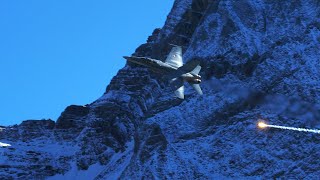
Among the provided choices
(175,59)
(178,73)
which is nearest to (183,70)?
(178,73)

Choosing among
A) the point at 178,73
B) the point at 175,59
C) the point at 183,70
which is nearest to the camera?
the point at 183,70

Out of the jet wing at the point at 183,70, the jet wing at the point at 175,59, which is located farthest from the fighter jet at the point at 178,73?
the jet wing at the point at 175,59

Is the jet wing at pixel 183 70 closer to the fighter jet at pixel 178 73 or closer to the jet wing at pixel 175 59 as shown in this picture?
the fighter jet at pixel 178 73

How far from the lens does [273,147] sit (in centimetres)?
18162

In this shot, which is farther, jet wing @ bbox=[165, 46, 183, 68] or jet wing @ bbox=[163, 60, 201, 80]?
jet wing @ bbox=[165, 46, 183, 68]

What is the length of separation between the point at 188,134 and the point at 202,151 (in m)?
8.82

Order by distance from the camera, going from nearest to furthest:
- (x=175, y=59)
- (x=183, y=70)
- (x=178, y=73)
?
1. (x=183, y=70)
2. (x=178, y=73)
3. (x=175, y=59)

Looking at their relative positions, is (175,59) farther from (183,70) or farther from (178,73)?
(183,70)

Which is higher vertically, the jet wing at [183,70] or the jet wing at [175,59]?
the jet wing at [175,59]

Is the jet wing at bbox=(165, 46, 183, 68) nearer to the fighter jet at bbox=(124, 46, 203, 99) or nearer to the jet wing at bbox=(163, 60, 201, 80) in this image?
the fighter jet at bbox=(124, 46, 203, 99)

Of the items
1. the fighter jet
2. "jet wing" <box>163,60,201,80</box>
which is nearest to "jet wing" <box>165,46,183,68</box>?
the fighter jet

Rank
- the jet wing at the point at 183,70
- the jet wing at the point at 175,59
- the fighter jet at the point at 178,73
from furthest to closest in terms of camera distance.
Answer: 1. the jet wing at the point at 175,59
2. the fighter jet at the point at 178,73
3. the jet wing at the point at 183,70

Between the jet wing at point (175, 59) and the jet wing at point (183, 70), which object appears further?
the jet wing at point (175, 59)

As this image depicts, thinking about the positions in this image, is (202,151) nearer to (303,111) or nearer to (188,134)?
(188,134)
